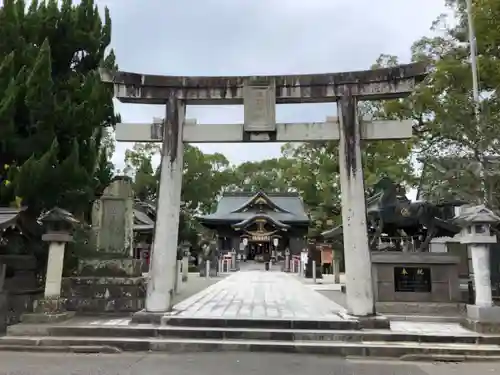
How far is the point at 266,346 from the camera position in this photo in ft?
24.3

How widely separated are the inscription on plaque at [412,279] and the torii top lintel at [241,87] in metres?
4.47

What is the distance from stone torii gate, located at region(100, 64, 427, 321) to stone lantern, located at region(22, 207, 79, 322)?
1.90 m

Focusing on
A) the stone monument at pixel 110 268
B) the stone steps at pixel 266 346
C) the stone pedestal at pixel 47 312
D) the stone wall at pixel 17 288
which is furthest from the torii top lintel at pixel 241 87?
the stone steps at pixel 266 346

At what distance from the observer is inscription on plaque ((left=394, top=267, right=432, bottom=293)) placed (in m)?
10.7

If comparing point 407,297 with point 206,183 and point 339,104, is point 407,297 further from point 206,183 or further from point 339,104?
point 206,183

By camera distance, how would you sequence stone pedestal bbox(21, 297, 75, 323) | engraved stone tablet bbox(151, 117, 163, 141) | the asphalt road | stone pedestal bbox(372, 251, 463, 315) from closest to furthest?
1. the asphalt road
2. stone pedestal bbox(21, 297, 75, 323)
3. engraved stone tablet bbox(151, 117, 163, 141)
4. stone pedestal bbox(372, 251, 463, 315)

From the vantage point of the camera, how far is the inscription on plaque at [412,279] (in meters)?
10.7

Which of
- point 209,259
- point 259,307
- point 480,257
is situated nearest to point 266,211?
point 209,259

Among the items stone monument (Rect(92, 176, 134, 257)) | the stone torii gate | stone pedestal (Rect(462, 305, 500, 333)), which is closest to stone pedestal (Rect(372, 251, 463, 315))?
stone pedestal (Rect(462, 305, 500, 333))

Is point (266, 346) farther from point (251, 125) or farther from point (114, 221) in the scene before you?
point (114, 221)

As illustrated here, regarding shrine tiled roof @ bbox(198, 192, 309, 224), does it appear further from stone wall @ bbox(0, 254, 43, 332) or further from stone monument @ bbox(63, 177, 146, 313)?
stone wall @ bbox(0, 254, 43, 332)

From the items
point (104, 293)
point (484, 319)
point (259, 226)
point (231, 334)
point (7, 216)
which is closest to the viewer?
point (231, 334)

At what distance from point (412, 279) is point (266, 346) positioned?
513 centimetres

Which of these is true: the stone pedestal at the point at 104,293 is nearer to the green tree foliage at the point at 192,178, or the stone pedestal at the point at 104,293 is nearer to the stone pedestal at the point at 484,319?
the stone pedestal at the point at 484,319
